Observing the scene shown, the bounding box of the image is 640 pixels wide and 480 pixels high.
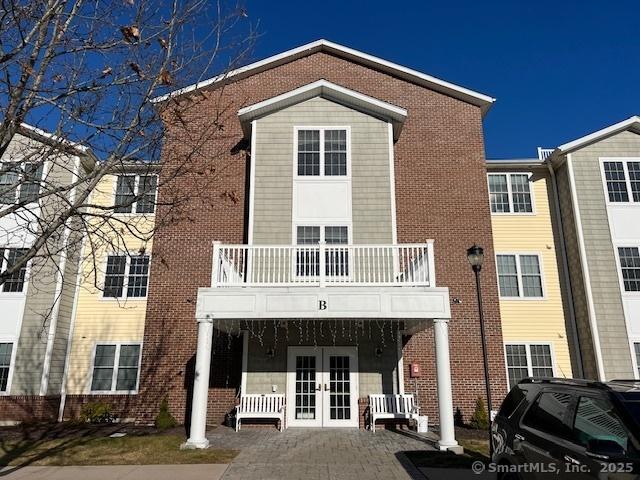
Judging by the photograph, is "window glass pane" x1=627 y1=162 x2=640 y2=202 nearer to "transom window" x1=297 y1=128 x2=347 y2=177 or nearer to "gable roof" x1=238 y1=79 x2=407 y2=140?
"gable roof" x1=238 y1=79 x2=407 y2=140

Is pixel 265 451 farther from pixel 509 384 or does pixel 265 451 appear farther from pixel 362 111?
pixel 362 111

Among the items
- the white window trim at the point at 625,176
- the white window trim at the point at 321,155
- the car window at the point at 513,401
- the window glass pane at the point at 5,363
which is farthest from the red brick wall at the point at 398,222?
the car window at the point at 513,401

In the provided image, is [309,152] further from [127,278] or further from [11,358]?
[11,358]

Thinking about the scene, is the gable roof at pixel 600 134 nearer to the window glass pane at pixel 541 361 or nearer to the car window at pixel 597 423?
the window glass pane at pixel 541 361

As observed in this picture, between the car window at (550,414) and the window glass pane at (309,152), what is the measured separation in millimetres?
10718

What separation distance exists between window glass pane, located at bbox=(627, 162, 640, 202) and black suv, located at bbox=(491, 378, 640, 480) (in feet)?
45.9

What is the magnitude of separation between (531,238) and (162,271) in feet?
43.0

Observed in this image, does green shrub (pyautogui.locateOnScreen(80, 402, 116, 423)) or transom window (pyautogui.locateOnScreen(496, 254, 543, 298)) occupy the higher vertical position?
transom window (pyautogui.locateOnScreen(496, 254, 543, 298))

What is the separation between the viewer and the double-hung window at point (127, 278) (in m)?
16.8

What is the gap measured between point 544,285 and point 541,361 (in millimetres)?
2663

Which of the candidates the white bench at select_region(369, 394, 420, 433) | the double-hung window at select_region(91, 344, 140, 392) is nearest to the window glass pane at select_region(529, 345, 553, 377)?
the white bench at select_region(369, 394, 420, 433)

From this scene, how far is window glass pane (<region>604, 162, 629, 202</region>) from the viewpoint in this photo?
16938 mm

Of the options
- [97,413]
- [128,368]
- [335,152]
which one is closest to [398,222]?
[335,152]

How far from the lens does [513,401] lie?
251 inches
